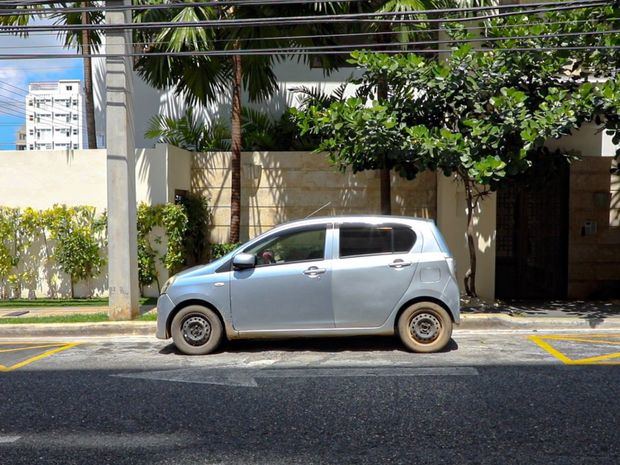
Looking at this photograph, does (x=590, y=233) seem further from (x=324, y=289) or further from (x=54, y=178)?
(x=54, y=178)

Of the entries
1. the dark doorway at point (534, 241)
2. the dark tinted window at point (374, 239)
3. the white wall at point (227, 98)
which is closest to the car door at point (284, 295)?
the dark tinted window at point (374, 239)

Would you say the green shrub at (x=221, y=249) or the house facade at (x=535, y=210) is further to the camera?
the house facade at (x=535, y=210)

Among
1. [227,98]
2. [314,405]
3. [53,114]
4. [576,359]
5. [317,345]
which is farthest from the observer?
[53,114]

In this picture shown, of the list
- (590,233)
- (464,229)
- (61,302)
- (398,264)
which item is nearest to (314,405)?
(398,264)

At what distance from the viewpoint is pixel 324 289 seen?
806 centimetres

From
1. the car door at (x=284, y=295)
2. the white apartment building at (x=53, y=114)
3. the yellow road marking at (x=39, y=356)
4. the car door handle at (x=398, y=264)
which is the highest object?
the white apartment building at (x=53, y=114)

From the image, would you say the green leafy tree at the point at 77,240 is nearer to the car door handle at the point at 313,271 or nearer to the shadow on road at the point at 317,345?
the shadow on road at the point at 317,345

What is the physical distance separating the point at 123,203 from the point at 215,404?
208 inches

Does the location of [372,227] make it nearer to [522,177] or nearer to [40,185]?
[522,177]

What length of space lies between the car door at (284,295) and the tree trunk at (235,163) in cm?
550

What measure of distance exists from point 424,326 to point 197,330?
2.96 metres

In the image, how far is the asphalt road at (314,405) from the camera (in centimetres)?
486

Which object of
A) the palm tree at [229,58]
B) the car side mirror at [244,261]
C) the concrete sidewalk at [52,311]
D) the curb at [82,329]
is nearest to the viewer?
the car side mirror at [244,261]

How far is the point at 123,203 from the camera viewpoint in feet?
34.3
